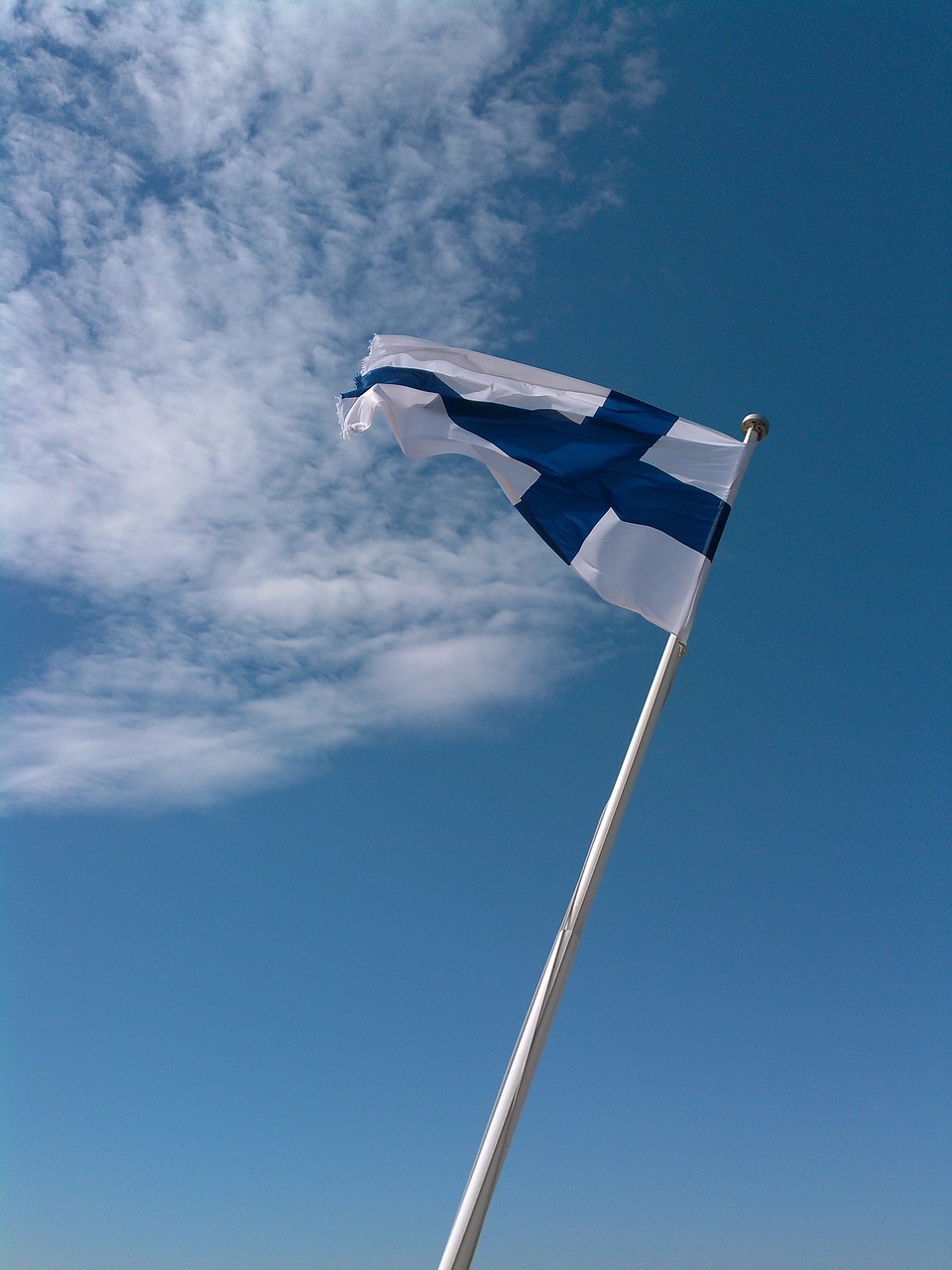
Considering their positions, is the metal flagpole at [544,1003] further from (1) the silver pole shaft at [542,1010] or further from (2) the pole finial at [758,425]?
(2) the pole finial at [758,425]

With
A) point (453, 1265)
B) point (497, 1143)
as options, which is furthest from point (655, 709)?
point (453, 1265)

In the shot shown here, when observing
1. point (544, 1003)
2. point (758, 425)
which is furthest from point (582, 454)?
point (544, 1003)

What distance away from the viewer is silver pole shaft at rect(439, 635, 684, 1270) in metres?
9.58

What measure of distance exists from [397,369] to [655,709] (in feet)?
21.3

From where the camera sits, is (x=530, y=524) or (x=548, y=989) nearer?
(x=548, y=989)

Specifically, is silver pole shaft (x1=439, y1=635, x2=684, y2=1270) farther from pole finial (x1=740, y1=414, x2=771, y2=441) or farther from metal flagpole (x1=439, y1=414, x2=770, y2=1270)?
pole finial (x1=740, y1=414, x2=771, y2=441)

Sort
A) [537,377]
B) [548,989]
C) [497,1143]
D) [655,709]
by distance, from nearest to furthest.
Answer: [497,1143]
[548,989]
[655,709]
[537,377]

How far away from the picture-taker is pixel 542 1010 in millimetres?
10586

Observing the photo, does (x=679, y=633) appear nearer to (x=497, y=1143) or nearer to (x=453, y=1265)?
(x=497, y=1143)

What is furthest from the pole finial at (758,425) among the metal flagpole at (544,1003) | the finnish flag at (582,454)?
the metal flagpole at (544,1003)

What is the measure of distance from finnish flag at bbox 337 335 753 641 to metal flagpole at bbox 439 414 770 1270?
1252mm

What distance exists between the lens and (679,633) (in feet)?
42.2

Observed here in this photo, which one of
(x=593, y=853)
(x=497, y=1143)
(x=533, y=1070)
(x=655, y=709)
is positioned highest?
(x=655, y=709)

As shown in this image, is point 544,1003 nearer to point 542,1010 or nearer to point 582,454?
point 542,1010
